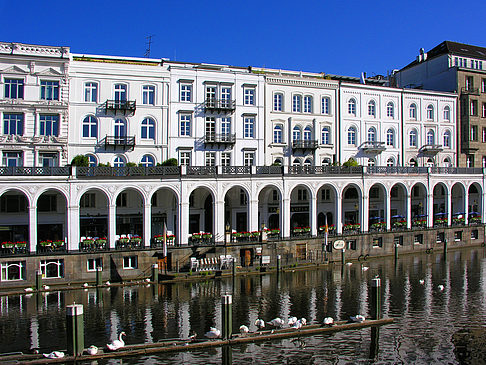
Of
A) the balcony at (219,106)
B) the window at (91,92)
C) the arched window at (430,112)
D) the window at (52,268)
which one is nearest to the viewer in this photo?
the window at (52,268)

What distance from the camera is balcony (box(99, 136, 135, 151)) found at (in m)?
47.6

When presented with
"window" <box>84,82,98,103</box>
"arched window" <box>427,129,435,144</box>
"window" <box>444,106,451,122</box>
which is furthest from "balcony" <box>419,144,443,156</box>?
"window" <box>84,82,98,103</box>

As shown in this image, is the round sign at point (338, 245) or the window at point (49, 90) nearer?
the window at point (49, 90)

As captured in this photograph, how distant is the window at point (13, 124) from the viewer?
44.6 metres

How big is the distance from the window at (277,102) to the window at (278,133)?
1.97 m

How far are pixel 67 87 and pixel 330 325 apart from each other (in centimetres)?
3473

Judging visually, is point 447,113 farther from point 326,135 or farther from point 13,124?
point 13,124

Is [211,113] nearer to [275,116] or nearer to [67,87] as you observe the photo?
[275,116]

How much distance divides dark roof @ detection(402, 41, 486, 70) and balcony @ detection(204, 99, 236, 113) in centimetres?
3752

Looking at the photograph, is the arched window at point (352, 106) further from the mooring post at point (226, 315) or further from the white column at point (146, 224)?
the mooring post at point (226, 315)

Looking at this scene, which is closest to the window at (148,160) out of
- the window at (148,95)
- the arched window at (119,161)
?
the arched window at (119,161)

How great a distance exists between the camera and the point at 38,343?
25.3 m

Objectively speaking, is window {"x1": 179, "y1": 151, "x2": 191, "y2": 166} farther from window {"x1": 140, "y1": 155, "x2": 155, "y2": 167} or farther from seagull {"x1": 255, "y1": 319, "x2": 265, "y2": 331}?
seagull {"x1": 255, "y1": 319, "x2": 265, "y2": 331}

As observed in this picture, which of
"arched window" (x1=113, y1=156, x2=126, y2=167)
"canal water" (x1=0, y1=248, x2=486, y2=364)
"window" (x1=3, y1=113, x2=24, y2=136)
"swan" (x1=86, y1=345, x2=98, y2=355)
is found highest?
"window" (x1=3, y1=113, x2=24, y2=136)
